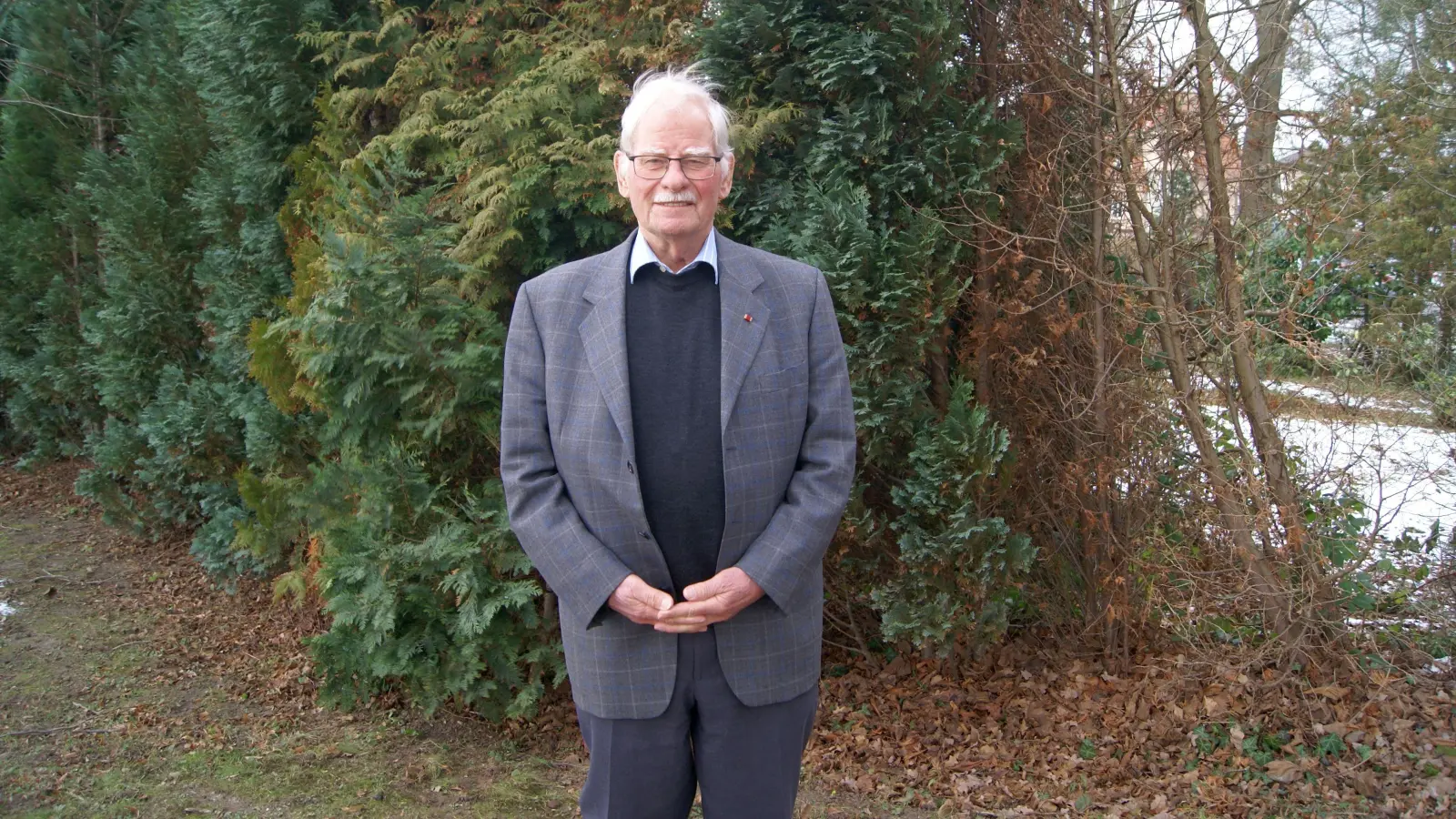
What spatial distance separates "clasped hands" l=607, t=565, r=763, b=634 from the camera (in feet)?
7.02

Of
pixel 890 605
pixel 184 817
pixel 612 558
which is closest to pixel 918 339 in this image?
pixel 890 605

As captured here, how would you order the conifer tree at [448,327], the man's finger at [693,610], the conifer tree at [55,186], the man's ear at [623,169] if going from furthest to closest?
the conifer tree at [55,186] < the conifer tree at [448,327] < the man's ear at [623,169] < the man's finger at [693,610]

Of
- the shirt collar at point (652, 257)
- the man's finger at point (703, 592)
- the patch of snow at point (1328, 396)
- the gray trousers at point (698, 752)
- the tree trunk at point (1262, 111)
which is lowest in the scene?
the gray trousers at point (698, 752)

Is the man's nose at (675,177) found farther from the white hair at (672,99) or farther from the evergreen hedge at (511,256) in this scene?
the evergreen hedge at (511,256)

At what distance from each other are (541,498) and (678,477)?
302mm

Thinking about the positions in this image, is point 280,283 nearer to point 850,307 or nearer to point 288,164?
point 288,164

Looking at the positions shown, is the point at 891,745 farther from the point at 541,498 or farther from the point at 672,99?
the point at 672,99

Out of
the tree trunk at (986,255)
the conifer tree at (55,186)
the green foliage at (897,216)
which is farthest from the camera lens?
the conifer tree at (55,186)

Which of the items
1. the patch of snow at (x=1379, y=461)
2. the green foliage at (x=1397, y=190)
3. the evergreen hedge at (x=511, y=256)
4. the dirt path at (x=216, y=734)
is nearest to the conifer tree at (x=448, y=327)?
the evergreen hedge at (x=511, y=256)

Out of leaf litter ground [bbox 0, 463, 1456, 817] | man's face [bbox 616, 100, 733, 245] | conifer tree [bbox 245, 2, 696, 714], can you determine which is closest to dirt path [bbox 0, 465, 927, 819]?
leaf litter ground [bbox 0, 463, 1456, 817]

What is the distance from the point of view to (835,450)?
226 cm

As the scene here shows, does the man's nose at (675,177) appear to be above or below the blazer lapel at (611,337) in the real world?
above

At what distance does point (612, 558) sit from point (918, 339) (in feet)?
6.43

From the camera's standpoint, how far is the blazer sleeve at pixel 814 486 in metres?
2.18
